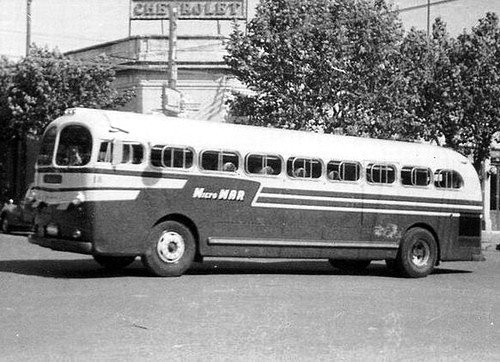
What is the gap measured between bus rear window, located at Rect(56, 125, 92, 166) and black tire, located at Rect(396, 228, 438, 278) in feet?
21.1

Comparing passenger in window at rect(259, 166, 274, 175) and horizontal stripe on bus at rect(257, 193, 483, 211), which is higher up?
passenger in window at rect(259, 166, 274, 175)

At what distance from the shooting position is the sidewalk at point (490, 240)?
26.4m

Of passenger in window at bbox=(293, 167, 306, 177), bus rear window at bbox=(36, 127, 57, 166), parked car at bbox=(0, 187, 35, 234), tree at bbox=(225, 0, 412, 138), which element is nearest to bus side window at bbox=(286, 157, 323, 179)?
passenger in window at bbox=(293, 167, 306, 177)

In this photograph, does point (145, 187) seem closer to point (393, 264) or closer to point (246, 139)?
point (246, 139)

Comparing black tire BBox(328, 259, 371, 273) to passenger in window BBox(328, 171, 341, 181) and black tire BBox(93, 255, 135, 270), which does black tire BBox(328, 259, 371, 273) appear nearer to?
passenger in window BBox(328, 171, 341, 181)

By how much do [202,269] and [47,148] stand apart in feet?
12.7

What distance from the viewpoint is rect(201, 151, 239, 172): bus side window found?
45.7 ft

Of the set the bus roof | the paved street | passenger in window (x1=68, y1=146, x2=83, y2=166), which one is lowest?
the paved street

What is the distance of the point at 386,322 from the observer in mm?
9484

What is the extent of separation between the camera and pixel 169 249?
13.6m

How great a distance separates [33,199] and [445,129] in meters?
16.4

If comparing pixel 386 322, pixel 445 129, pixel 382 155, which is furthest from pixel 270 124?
pixel 386 322

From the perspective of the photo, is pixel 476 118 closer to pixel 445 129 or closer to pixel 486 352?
pixel 445 129

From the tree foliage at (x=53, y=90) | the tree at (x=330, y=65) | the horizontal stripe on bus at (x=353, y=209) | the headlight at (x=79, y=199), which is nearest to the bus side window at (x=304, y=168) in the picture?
the horizontal stripe on bus at (x=353, y=209)
